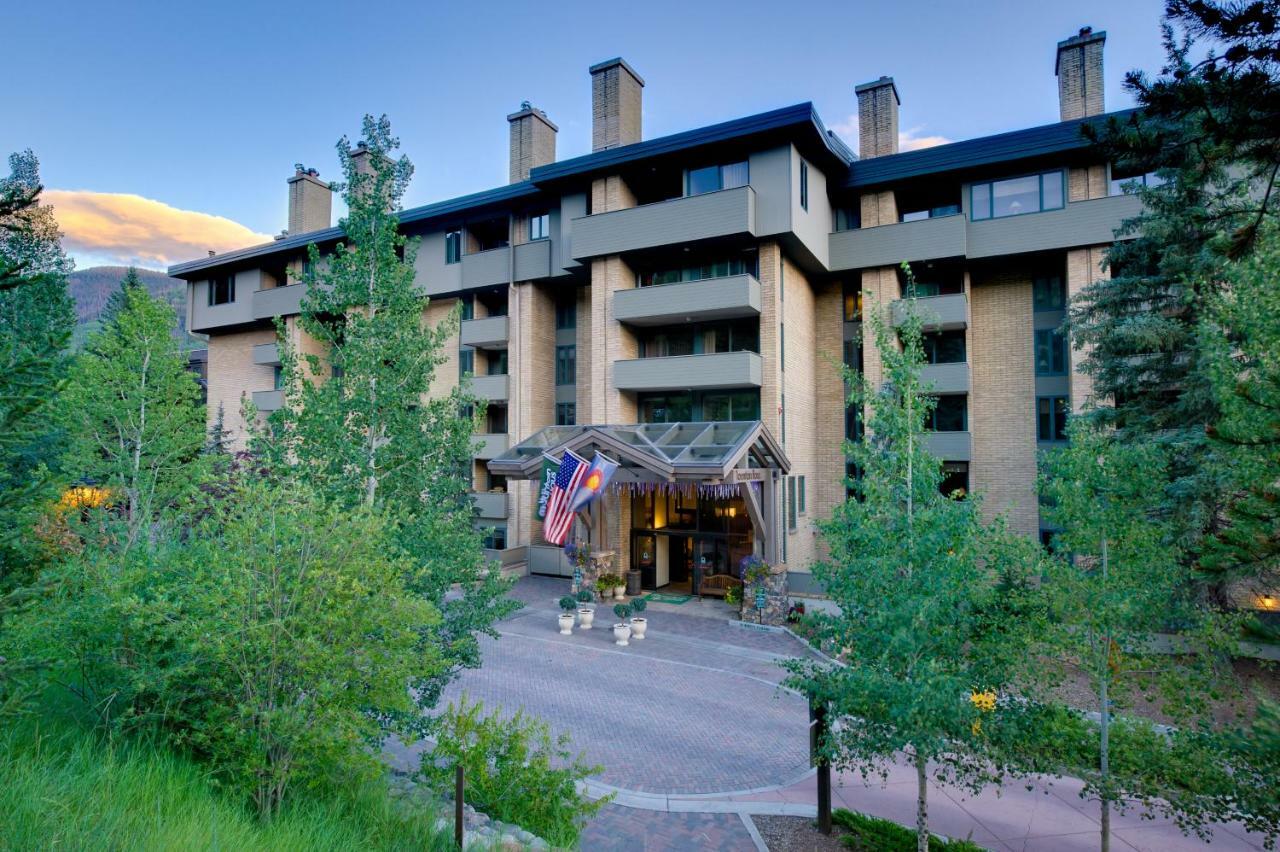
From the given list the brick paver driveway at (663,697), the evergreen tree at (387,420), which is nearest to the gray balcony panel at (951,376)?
the brick paver driveway at (663,697)

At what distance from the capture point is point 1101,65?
24.1 meters

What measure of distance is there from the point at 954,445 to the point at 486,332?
66.6ft

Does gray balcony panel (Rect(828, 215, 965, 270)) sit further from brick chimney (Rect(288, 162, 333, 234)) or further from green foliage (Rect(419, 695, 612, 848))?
brick chimney (Rect(288, 162, 333, 234))

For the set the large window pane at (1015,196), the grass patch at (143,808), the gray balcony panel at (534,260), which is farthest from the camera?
the gray balcony panel at (534,260)

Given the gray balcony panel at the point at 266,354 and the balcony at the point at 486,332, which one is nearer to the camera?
the balcony at the point at 486,332

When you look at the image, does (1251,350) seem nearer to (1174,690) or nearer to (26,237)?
(1174,690)

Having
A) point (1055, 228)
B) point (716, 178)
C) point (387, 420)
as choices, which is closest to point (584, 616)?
point (387, 420)

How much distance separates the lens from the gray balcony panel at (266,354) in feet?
119

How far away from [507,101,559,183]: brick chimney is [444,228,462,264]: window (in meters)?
3.81

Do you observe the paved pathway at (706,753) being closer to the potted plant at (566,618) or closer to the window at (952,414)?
the potted plant at (566,618)

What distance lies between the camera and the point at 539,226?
29203 millimetres

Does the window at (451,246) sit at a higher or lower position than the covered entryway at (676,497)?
higher

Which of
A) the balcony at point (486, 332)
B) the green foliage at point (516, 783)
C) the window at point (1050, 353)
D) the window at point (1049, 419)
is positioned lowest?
the green foliage at point (516, 783)

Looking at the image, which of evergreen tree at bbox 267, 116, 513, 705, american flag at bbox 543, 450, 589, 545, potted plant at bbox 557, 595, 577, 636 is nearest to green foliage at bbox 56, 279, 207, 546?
evergreen tree at bbox 267, 116, 513, 705
